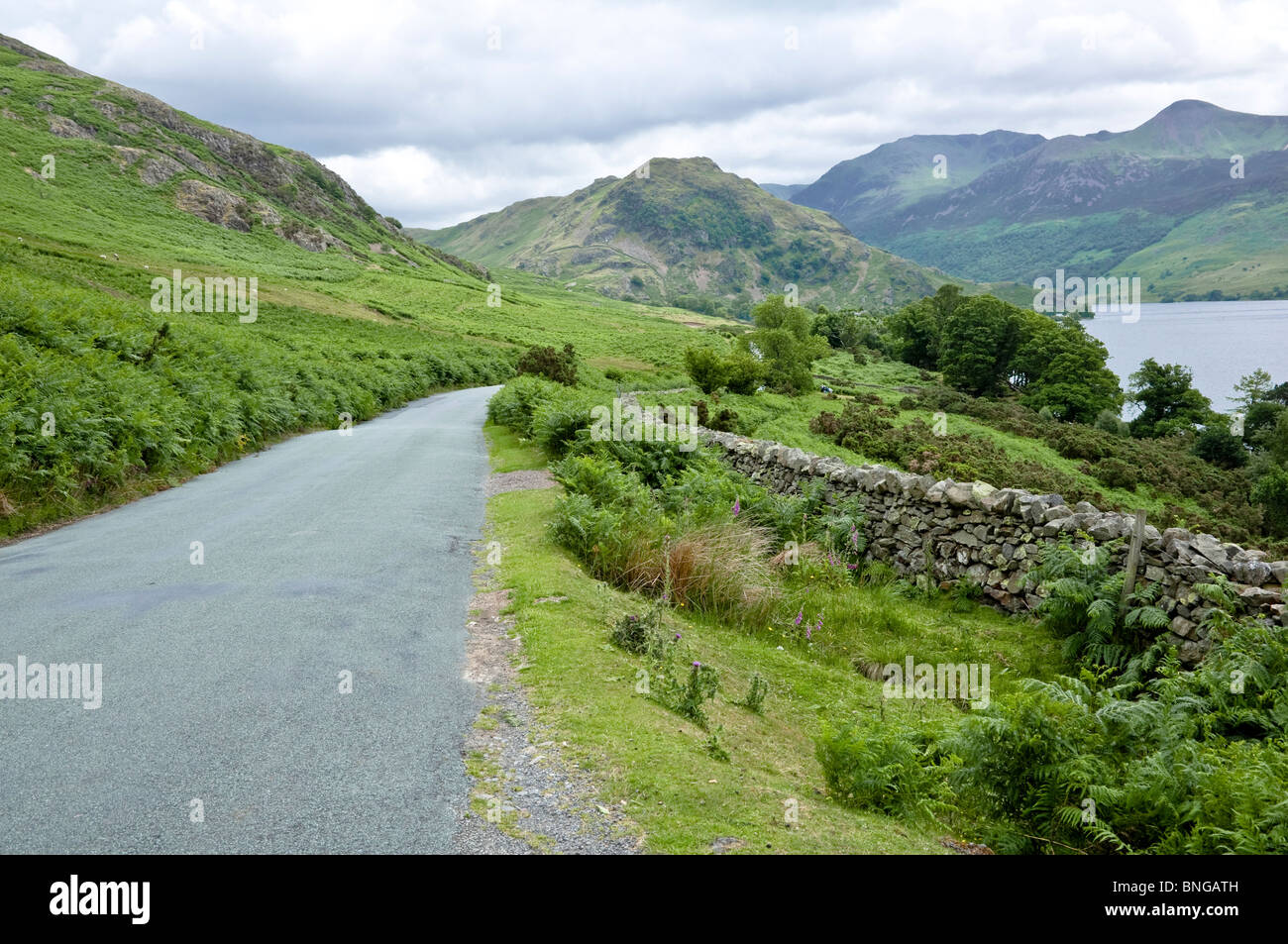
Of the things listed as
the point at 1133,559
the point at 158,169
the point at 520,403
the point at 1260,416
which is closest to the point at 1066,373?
the point at 1260,416

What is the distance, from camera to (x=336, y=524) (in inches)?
545

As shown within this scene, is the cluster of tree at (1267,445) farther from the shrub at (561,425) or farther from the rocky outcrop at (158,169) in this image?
the rocky outcrop at (158,169)

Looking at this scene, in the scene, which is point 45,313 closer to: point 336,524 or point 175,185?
point 336,524

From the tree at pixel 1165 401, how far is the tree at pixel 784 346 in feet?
88.9

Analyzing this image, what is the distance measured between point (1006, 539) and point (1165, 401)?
6717cm

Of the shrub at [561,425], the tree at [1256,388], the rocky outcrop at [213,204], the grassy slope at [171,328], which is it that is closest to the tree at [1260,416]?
the tree at [1256,388]

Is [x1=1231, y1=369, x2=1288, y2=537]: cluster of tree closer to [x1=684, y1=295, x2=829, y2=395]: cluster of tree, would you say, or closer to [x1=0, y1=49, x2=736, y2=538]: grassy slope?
[x1=684, y1=295, x2=829, y2=395]: cluster of tree

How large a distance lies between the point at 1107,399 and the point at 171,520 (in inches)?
2830

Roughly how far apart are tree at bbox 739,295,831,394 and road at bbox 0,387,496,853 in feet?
112

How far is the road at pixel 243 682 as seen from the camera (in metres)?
4.86

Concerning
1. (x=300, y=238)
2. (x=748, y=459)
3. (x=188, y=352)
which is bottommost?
(x=748, y=459)

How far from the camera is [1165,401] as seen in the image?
219 feet
